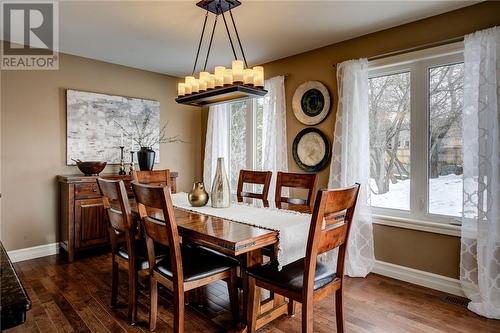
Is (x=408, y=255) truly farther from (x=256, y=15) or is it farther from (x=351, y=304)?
(x=256, y=15)

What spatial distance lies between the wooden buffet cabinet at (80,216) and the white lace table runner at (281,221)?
1.56m

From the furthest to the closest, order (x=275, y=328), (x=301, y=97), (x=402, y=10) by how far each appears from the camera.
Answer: (x=301, y=97) < (x=402, y=10) < (x=275, y=328)

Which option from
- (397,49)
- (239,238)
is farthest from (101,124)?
(397,49)

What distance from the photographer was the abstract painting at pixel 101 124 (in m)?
3.79

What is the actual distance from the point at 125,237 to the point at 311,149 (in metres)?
2.31

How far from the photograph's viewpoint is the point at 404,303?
2.51m

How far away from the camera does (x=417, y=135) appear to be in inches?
114

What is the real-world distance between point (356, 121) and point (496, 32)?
50.0 inches

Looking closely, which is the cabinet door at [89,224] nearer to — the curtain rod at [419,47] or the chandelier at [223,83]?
the chandelier at [223,83]

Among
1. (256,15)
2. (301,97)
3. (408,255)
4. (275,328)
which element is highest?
(256,15)

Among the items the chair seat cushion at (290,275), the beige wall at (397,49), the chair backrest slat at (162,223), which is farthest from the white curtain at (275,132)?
the chair backrest slat at (162,223)

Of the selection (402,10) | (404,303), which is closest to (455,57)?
(402,10)

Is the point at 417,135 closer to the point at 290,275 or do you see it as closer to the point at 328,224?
the point at 328,224

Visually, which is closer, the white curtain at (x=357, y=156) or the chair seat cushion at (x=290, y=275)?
the chair seat cushion at (x=290, y=275)
